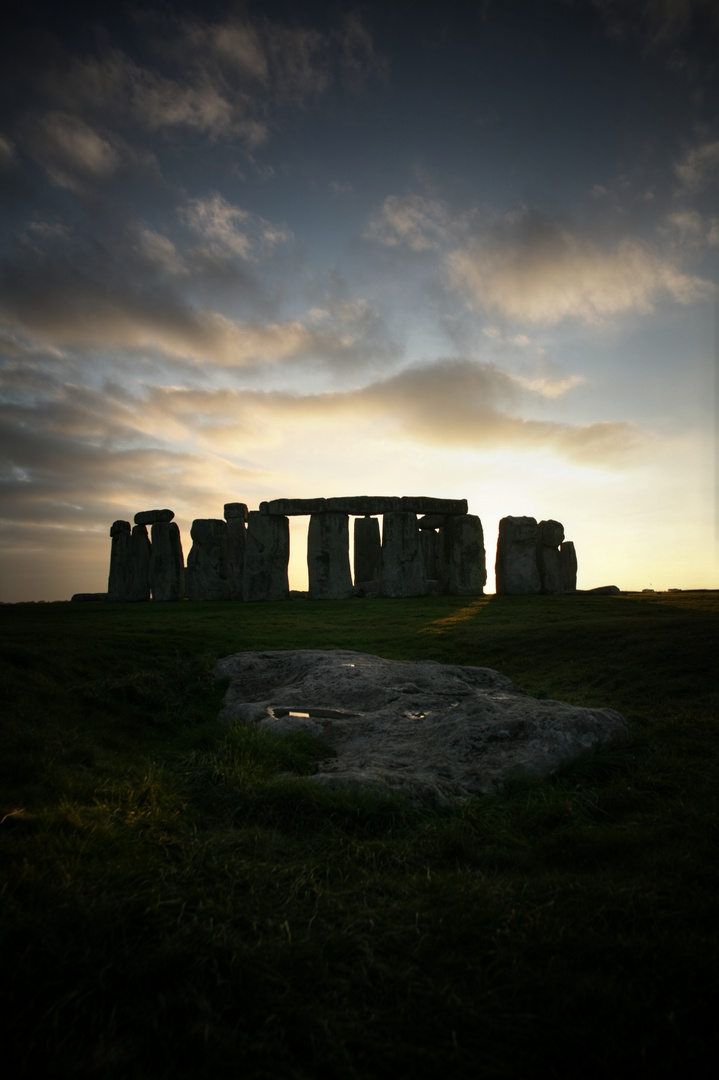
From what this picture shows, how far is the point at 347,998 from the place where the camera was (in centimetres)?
242

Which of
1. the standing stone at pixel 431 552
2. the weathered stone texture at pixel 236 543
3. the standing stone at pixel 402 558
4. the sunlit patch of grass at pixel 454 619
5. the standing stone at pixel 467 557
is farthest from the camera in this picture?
the standing stone at pixel 431 552

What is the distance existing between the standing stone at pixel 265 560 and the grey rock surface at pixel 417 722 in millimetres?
16253

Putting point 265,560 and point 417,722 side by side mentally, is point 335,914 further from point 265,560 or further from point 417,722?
point 265,560

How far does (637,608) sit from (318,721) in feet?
39.5

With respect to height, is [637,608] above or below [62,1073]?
above

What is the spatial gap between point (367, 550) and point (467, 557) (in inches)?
305

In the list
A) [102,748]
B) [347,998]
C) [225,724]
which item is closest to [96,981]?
[347,998]

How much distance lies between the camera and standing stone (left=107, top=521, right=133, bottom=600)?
27.9m

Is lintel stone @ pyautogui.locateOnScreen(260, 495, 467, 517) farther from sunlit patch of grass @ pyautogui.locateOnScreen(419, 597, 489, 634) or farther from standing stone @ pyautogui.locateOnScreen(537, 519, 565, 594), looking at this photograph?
sunlit patch of grass @ pyautogui.locateOnScreen(419, 597, 489, 634)

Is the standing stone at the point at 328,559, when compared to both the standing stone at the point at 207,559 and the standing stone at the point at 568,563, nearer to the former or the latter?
the standing stone at the point at 207,559

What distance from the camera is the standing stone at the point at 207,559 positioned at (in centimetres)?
2581

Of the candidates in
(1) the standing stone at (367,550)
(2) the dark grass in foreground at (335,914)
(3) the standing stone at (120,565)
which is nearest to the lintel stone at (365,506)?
(1) the standing stone at (367,550)

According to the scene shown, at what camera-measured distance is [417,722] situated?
6281mm

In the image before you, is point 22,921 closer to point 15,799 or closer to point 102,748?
point 15,799
